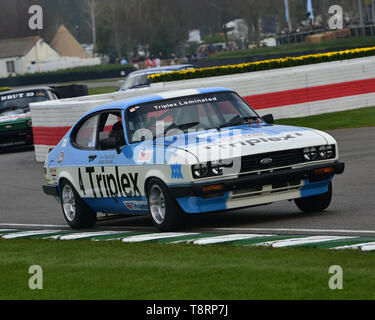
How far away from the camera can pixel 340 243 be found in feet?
28.5

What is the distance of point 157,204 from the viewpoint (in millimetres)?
10656

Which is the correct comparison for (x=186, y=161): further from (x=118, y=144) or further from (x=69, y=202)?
(x=69, y=202)

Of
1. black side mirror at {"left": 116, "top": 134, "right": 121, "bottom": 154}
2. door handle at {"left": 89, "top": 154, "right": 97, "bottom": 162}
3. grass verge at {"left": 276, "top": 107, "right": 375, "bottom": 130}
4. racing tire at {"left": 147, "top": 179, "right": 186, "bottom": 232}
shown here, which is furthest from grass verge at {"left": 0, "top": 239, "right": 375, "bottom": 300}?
grass verge at {"left": 276, "top": 107, "right": 375, "bottom": 130}

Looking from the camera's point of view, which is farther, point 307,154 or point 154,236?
point 307,154

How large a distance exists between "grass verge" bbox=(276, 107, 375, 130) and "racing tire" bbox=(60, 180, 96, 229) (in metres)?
12.4

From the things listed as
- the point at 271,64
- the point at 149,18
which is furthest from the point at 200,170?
the point at 149,18

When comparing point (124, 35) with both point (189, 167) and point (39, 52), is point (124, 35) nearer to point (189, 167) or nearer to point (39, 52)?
point (39, 52)

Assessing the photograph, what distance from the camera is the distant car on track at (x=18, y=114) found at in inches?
1025

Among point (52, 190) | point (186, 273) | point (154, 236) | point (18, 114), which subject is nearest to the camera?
point (186, 273)

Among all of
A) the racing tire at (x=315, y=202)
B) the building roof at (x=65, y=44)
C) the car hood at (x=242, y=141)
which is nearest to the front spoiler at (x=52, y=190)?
the car hood at (x=242, y=141)

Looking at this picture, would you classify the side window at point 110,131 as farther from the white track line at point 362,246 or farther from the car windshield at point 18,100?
the car windshield at point 18,100

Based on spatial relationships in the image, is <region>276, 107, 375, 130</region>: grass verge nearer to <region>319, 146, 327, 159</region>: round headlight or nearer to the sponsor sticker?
<region>319, 146, 327, 159</region>: round headlight

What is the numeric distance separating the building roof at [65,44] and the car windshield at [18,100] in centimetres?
11150

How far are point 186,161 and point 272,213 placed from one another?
2041 mm
